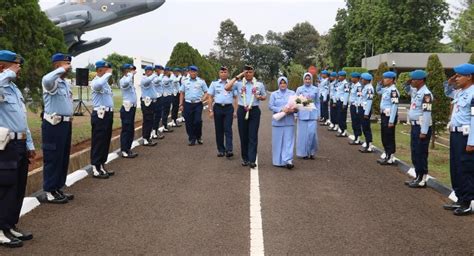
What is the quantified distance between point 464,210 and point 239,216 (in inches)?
114

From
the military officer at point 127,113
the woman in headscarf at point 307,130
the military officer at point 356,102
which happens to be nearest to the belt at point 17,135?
the military officer at point 127,113

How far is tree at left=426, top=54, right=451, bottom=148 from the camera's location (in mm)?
13151

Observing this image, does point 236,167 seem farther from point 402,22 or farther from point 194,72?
point 402,22

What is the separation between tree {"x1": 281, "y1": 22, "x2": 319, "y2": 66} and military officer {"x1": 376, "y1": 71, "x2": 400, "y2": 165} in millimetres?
85131

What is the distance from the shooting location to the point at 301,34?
98.6m

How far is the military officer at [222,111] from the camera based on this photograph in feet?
35.7

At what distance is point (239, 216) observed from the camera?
243 inches

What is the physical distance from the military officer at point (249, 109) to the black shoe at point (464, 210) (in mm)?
3998

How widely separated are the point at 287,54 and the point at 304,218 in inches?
3794

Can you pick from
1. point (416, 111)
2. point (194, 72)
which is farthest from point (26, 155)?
point (194, 72)

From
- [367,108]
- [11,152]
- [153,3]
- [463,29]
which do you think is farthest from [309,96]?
[463,29]

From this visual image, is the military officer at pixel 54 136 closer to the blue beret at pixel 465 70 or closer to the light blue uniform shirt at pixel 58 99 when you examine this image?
the light blue uniform shirt at pixel 58 99

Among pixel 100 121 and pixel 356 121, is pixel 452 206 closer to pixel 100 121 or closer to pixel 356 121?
pixel 100 121

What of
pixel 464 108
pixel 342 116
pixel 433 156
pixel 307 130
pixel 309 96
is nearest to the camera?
pixel 464 108
